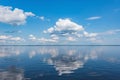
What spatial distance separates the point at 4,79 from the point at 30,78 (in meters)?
5.78

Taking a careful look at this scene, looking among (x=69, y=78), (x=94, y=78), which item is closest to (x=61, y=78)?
(x=69, y=78)

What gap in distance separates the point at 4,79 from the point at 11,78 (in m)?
1.81

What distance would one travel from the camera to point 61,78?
1854 inches

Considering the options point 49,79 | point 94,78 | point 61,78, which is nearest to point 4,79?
point 49,79

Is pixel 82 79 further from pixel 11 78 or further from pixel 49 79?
pixel 11 78

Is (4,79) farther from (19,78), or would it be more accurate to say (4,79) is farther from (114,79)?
(114,79)

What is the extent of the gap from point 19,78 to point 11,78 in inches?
68.1

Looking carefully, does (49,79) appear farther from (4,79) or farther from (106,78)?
(106,78)

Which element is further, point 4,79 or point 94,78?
point 94,78

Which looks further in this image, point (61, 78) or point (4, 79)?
point (61, 78)

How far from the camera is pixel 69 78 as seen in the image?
→ 156 feet

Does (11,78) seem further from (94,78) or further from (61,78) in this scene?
(94,78)

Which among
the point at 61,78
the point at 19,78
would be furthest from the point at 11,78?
the point at 61,78

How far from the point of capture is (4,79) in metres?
43.7
